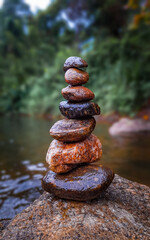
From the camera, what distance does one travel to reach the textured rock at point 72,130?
292cm

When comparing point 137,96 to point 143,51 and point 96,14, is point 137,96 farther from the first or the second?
point 96,14

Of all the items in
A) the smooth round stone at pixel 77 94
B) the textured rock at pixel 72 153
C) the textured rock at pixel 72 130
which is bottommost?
the textured rock at pixel 72 153

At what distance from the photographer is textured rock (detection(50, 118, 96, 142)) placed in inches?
115

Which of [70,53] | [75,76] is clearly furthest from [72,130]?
[70,53]

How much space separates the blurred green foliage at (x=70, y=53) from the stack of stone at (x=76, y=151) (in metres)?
2.70

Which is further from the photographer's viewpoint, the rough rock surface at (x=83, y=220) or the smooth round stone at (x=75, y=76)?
the smooth round stone at (x=75, y=76)

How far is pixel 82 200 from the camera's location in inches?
109

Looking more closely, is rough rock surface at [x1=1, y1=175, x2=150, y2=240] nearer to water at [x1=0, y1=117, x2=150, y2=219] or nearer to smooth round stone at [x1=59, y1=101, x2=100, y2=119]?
water at [x1=0, y1=117, x2=150, y2=219]

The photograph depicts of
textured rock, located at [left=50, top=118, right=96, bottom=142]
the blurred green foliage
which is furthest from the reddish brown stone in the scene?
the blurred green foliage

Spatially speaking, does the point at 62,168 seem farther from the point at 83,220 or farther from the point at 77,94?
the point at 77,94

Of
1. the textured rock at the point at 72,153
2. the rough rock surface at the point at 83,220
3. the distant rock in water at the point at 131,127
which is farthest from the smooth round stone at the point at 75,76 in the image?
the distant rock in water at the point at 131,127

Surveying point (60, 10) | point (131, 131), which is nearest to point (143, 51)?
point (131, 131)

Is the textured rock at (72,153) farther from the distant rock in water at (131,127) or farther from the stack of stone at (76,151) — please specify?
the distant rock in water at (131,127)

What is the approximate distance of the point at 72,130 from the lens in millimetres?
2910
